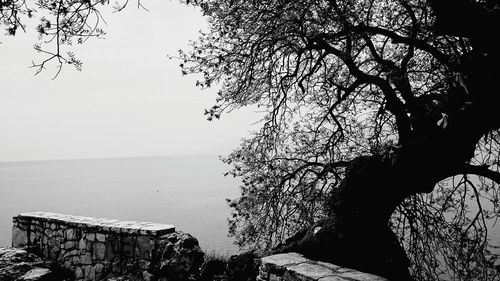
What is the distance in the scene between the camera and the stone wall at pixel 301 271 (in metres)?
3.47

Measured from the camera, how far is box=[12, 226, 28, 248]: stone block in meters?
6.83

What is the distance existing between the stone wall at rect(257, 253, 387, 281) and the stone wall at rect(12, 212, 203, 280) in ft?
5.62

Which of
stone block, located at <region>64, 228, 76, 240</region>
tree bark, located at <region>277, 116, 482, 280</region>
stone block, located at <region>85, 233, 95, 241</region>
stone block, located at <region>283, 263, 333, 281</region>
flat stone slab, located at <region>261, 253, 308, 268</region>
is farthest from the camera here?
stone block, located at <region>64, 228, 76, 240</region>

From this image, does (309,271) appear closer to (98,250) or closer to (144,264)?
(144,264)

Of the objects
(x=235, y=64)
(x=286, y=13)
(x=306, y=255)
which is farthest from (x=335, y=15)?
(x=306, y=255)

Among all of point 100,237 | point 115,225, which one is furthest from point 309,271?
point 100,237

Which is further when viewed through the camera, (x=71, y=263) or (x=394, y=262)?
(x=71, y=263)

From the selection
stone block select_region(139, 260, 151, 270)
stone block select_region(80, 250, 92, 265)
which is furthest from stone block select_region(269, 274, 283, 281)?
stone block select_region(80, 250, 92, 265)

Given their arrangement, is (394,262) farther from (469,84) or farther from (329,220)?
(469,84)

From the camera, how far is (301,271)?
Answer: 147 inches

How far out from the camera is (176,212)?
39.2m

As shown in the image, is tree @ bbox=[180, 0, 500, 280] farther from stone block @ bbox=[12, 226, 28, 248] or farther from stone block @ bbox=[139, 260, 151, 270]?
stone block @ bbox=[12, 226, 28, 248]

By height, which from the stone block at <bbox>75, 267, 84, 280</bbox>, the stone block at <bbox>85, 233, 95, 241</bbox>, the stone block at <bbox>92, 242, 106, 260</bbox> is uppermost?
the stone block at <bbox>85, 233, 95, 241</bbox>

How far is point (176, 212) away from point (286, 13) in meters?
36.9
